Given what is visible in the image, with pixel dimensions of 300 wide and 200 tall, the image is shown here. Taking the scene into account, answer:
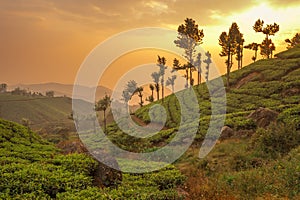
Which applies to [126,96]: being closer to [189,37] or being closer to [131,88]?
[131,88]

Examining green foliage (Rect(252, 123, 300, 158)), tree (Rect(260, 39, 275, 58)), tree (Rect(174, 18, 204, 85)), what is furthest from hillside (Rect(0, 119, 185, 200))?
tree (Rect(260, 39, 275, 58))

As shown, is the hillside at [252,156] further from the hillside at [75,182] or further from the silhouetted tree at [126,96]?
the silhouetted tree at [126,96]

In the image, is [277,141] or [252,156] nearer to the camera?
[252,156]

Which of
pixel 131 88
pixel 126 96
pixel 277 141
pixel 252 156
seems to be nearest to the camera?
pixel 252 156

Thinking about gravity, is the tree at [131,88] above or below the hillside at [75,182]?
above

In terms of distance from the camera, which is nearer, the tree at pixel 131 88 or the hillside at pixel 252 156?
the hillside at pixel 252 156

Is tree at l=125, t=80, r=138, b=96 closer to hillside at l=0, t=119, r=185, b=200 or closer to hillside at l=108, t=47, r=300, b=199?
hillside at l=108, t=47, r=300, b=199

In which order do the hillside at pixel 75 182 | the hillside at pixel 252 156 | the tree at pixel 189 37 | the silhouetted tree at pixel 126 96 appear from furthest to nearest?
the silhouetted tree at pixel 126 96
the tree at pixel 189 37
the hillside at pixel 252 156
the hillside at pixel 75 182

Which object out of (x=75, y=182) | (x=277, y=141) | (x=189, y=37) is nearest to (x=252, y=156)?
(x=277, y=141)

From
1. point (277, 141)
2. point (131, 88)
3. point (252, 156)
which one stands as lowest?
point (252, 156)

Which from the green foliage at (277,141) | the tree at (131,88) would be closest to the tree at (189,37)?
the tree at (131,88)

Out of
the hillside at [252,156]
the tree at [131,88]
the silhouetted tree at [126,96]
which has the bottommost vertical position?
the hillside at [252,156]

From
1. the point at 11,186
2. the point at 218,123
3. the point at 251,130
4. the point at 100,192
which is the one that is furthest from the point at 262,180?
the point at 218,123

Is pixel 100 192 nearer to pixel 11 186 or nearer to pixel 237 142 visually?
pixel 11 186
